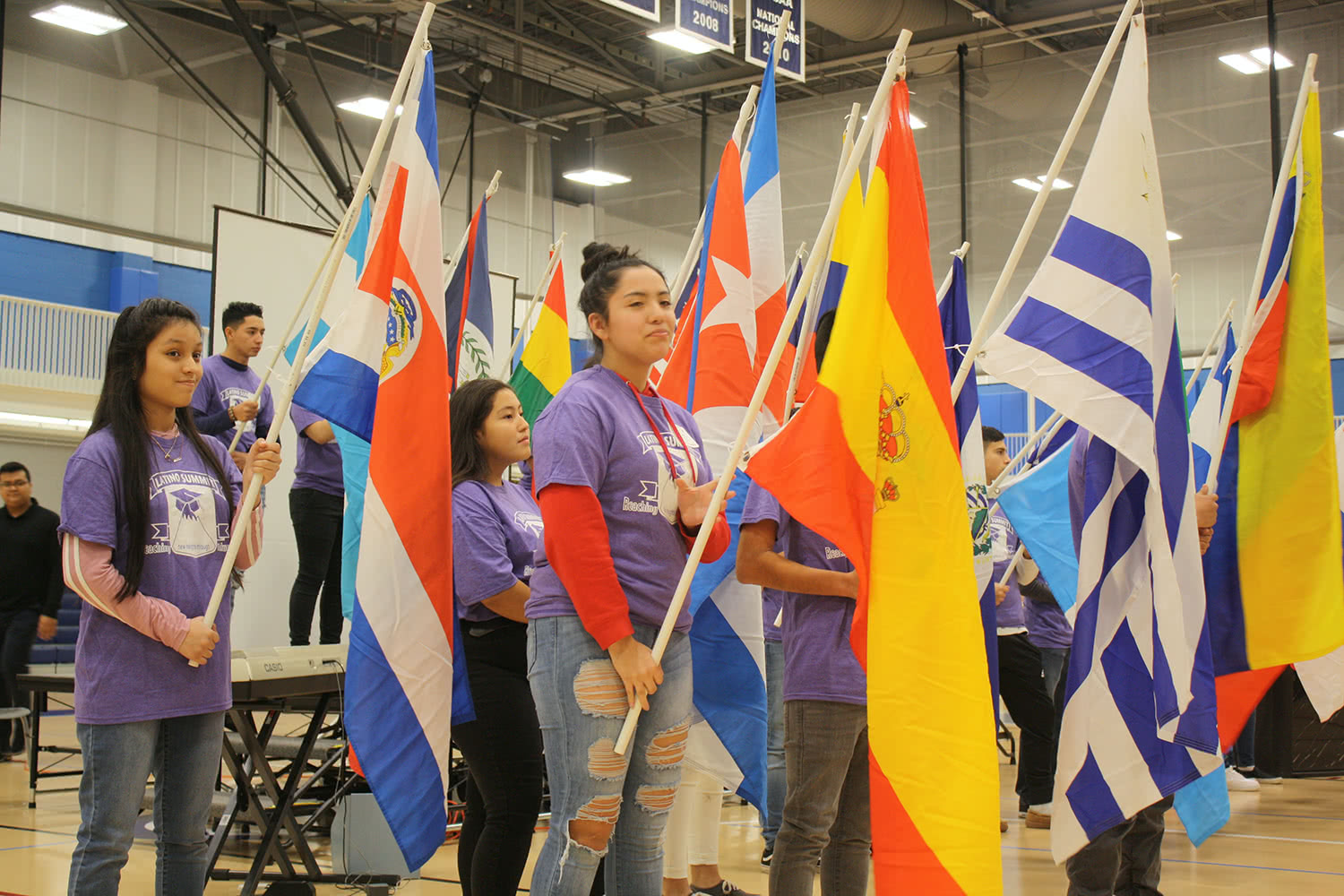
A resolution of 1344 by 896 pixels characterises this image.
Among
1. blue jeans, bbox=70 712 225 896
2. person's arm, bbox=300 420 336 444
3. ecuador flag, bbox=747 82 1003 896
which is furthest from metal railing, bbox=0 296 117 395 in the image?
ecuador flag, bbox=747 82 1003 896

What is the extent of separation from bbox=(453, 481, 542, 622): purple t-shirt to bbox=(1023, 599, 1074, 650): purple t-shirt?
3.12m

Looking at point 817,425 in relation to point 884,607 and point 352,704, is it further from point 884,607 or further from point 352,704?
point 352,704

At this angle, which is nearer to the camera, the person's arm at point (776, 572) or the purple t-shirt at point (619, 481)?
the purple t-shirt at point (619, 481)

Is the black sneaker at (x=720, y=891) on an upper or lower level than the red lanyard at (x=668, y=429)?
lower

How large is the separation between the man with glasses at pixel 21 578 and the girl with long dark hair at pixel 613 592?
16.9 feet

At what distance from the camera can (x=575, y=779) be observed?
2.26 m

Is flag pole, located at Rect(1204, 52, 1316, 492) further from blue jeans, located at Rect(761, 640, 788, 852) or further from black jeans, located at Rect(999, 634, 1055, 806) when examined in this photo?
black jeans, located at Rect(999, 634, 1055, 806)

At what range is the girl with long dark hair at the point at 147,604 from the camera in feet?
7.82

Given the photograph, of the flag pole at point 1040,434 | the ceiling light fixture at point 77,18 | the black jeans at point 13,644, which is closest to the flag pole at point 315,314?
the flag pole at point 1040,434

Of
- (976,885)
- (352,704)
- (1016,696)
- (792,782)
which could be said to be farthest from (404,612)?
(1016,696)

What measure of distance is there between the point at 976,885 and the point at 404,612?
1.30 meters

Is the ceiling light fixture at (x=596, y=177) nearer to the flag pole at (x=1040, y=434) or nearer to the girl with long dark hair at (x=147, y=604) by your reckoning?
the flag pole at (x=1040, y=434)

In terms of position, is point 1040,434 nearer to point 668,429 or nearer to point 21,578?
point 668,429

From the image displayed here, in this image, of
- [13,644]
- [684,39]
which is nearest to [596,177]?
[684,39]
